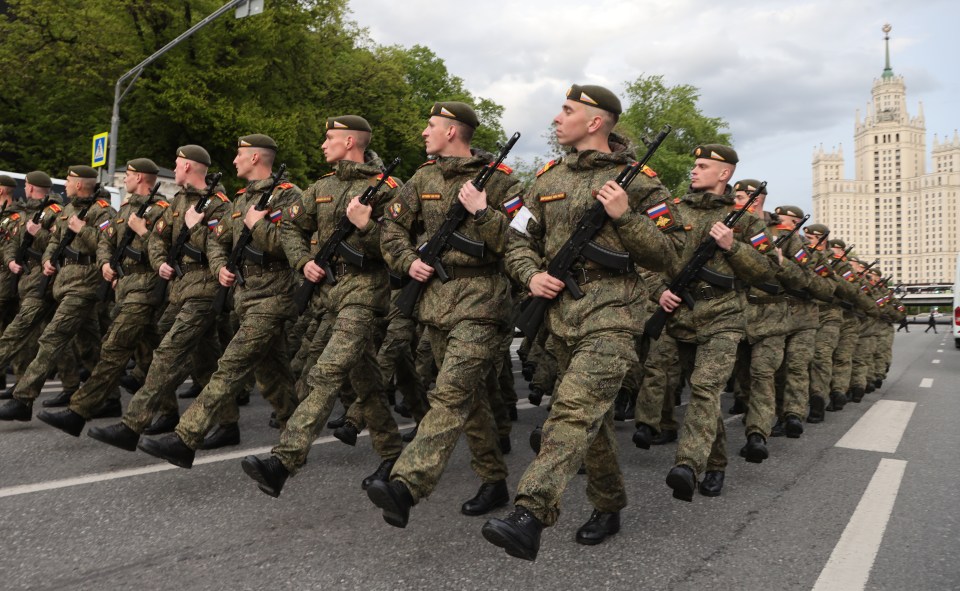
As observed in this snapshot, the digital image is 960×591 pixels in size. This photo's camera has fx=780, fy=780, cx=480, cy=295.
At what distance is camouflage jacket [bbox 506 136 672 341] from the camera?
10.7ft

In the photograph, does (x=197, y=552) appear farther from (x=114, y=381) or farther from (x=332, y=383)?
(x=114, y=381)

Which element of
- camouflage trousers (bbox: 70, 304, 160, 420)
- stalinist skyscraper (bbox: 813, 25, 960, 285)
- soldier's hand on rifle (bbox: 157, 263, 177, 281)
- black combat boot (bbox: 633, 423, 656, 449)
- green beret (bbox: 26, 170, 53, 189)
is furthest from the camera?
stalinist skyscraper (bbox: 813, 25, 960, 285)

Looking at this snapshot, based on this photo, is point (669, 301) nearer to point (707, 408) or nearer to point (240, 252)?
point (707, 408)

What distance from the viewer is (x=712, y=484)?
4434mm

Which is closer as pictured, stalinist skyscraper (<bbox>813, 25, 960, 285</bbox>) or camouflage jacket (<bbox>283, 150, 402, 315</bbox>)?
camouflage jacket (<bbox>283, 150, 402, 315</bbox>)

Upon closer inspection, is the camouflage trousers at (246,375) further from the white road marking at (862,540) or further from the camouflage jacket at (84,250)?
the white road marking at (862,540)

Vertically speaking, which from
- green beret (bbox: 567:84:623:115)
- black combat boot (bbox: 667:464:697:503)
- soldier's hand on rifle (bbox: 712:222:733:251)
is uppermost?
green beret (bbox: 567:84:623:115)

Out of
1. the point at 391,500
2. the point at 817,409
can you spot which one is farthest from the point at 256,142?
the point at 817,409

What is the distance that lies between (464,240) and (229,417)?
259 cm

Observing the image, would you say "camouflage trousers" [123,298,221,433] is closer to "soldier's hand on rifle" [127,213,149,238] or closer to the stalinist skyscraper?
"soldier's hand on rifle" [127,213,149,238]

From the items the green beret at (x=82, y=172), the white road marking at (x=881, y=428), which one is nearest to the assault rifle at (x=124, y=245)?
the green beret at (x=82, y=172)

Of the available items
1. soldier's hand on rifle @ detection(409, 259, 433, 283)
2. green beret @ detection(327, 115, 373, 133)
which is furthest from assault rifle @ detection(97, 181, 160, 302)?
soldier's hand on rifle @ detection(409, 259, 433, 283)

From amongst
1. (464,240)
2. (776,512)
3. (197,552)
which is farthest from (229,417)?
(776,512)

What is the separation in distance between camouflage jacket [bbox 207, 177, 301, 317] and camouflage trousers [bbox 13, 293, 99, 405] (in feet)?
5.73
